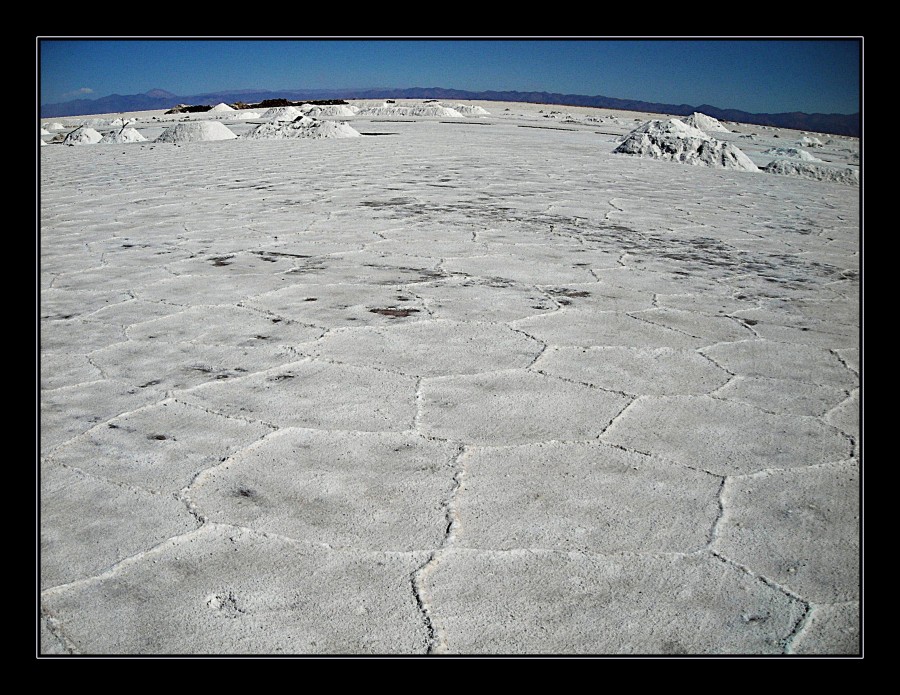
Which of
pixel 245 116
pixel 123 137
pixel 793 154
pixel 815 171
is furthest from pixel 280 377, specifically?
pixel 245 116

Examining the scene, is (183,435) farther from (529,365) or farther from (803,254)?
(803,254)

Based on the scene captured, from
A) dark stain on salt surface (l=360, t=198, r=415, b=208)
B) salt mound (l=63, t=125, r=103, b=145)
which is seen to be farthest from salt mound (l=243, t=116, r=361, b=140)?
dark stain on salt surface (l=360, t=198, r=415, b=208)

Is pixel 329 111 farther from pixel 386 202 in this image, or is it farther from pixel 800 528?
pixel 800 528

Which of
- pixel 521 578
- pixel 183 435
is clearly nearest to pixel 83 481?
pixel 183 435

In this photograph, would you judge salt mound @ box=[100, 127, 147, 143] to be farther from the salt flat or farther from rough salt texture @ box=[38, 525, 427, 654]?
rough salt texture @ box=[38, 525, 427, 654]

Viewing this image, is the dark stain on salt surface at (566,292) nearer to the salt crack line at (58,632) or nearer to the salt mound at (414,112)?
the salt crack line at (58,632)

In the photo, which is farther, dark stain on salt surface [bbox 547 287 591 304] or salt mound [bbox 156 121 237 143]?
salt mound [bbox 156 121 237 143]
